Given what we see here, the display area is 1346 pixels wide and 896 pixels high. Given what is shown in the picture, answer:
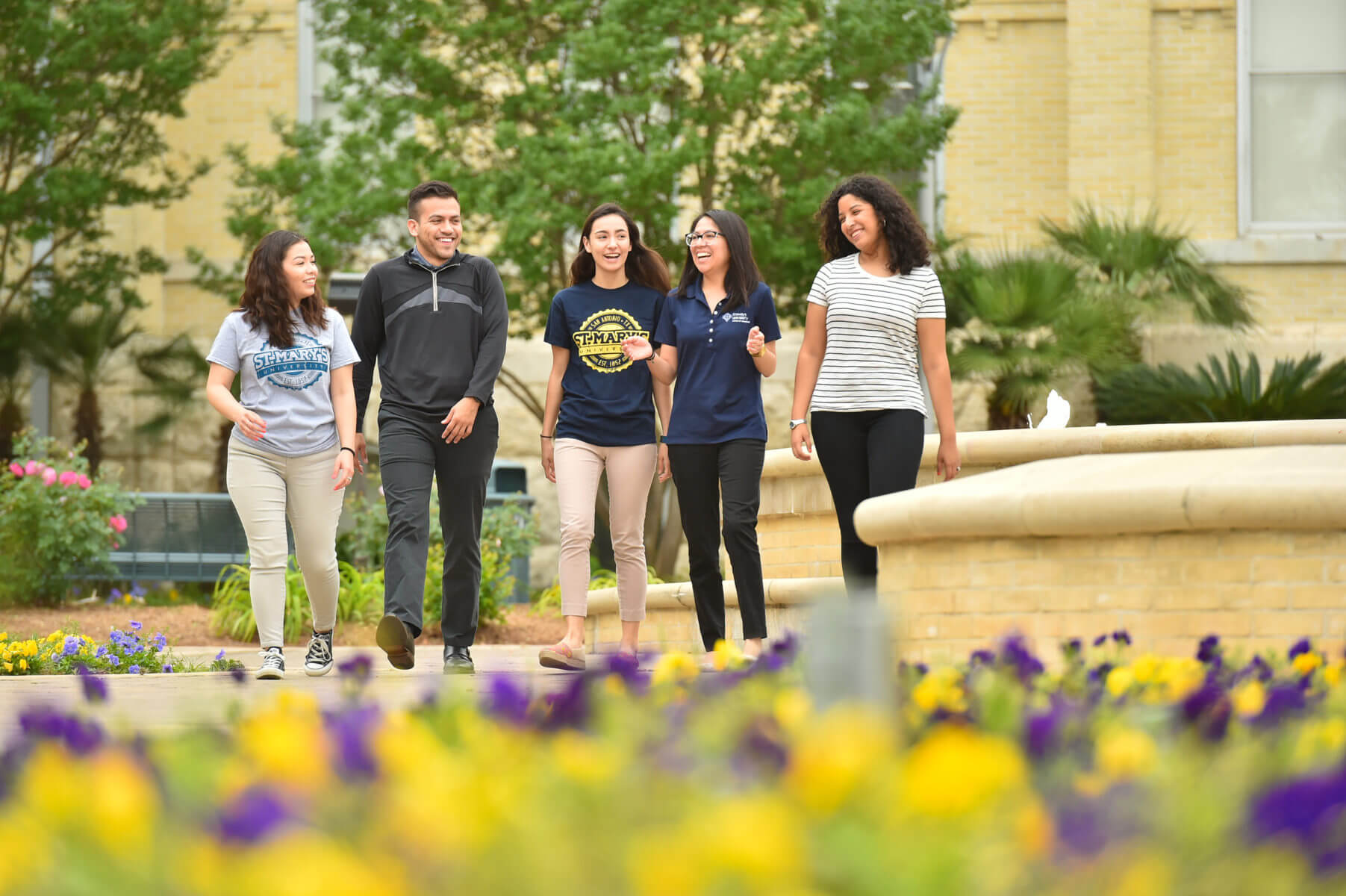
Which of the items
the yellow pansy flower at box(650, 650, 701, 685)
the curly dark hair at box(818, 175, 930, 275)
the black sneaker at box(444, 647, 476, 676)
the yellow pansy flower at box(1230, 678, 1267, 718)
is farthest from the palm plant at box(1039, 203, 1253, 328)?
the yellow pansy flower at box(1230, 678, 1267, 718)

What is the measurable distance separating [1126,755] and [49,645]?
7.65 metres

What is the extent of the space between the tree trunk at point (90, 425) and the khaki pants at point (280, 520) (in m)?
10.9

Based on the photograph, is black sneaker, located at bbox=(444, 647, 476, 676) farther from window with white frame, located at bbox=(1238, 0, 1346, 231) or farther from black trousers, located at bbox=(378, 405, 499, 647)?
window with white frame, located at bbox=(1238, 0, 1346, 231)

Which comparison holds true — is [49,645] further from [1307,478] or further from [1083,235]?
[1083,235]

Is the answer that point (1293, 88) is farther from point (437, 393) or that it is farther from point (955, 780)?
point (955, 780)

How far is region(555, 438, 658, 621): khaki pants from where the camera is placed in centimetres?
673

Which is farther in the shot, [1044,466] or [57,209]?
[57,209]

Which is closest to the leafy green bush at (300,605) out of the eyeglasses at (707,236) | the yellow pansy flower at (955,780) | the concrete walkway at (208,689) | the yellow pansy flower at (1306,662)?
the concrete walkway at (208,689)

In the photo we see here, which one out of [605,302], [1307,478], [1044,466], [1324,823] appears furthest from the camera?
[605,302]

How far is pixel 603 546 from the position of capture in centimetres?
1580

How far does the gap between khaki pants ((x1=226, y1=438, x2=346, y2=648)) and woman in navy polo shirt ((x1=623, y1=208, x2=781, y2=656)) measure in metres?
1.47

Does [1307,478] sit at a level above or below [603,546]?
above

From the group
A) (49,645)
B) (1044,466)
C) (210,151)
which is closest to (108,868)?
(1044,466)

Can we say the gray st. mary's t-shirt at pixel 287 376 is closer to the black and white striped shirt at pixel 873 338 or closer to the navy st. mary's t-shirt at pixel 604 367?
the navy st. mary's t-shirt at pixel 604 367
